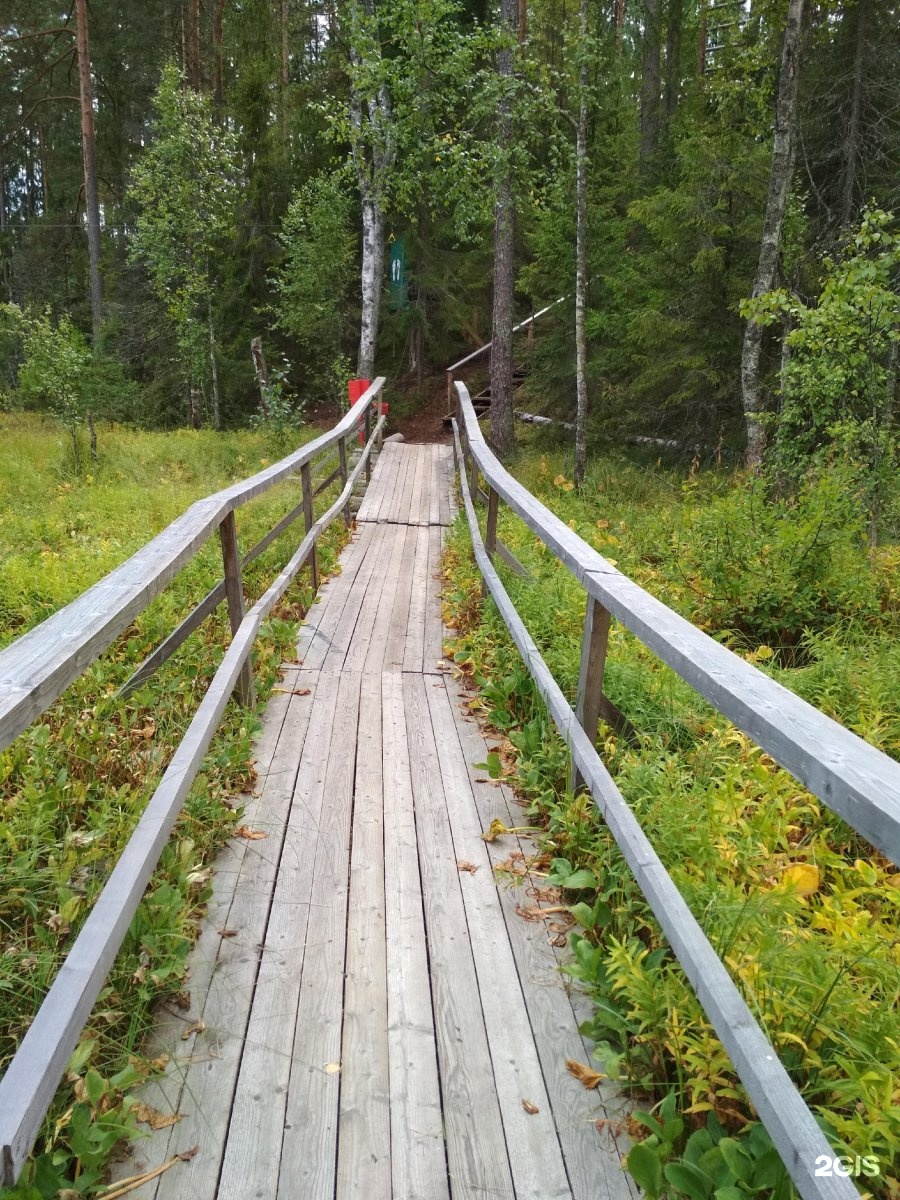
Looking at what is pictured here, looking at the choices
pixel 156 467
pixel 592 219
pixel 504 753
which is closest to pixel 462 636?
pixel 504 753

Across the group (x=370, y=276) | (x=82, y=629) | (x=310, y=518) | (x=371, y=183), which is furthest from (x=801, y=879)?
(x=370, y=276)

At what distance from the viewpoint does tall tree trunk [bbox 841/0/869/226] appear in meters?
10.2

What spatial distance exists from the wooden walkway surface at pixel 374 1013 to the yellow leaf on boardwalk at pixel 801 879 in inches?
27.6

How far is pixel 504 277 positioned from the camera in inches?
493

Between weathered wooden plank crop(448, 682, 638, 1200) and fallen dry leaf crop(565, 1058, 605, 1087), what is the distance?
0.5 inches

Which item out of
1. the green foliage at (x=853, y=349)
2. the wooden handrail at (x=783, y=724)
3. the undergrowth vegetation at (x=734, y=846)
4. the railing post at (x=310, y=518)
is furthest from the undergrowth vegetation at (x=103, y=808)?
the green foliage at (x=853, y=349)

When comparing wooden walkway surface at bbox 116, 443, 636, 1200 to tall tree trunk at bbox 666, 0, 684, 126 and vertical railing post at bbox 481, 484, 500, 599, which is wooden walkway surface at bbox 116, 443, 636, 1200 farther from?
tall tree trunk at bbox 666, 0, 684, 126

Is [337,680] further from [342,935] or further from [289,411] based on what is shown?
[289,411]

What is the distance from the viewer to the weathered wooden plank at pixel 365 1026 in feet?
5.61

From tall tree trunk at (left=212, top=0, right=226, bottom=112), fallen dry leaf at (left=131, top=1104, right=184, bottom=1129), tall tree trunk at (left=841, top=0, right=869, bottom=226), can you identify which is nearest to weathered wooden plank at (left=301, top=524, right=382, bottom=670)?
fallen dry leaf at (left=131, top=1104, right=184, bottom=1129)

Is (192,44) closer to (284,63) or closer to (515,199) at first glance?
(284,63)

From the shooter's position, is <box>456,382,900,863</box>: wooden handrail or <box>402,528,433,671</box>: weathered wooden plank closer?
<box>456,382,900,863</box>: wooden handrail

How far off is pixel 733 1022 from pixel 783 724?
597 mm

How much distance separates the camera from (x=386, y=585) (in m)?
6.41
